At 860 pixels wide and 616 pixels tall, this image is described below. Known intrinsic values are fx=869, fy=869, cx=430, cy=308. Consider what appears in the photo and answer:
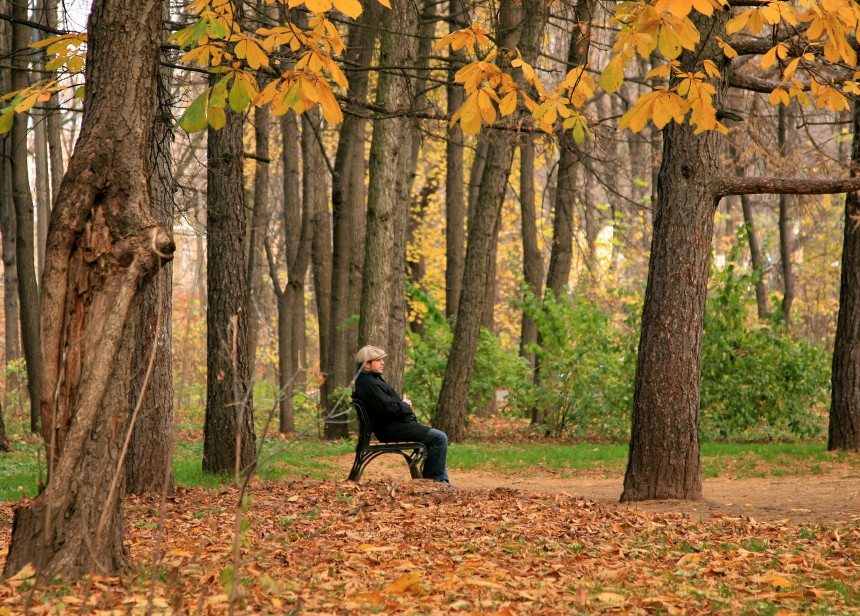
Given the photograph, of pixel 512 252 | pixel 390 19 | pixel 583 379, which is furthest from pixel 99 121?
pixel 512 252

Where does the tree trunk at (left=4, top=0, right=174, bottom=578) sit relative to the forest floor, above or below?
above

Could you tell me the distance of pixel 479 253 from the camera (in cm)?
1361

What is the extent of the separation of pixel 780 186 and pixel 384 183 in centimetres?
630

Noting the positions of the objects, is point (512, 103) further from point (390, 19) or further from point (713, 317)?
point (713, 317)

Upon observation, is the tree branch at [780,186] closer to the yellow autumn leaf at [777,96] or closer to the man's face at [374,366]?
the yellow autumn leaf at [777,96]

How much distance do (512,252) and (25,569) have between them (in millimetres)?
23504

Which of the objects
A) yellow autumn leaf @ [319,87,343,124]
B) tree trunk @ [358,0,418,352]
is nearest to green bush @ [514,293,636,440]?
tree trunk @ [358,0,418,352]

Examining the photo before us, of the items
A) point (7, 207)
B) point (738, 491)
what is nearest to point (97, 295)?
point (738, 491)

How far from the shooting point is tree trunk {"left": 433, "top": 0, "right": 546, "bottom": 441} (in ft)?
43.1

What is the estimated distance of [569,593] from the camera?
4.12 m

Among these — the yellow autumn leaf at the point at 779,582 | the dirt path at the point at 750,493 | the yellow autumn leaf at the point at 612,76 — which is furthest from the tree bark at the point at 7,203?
the yellow autumn leaf at the point at 779,582

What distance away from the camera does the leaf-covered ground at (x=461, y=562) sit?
12.2 ft

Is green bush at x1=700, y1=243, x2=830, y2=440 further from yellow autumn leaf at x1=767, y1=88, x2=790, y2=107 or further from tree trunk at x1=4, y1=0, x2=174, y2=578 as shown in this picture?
tree trunk at x1=4, y1=0, x2=174, y2=578

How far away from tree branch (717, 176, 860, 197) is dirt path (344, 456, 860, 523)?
2.55 m
